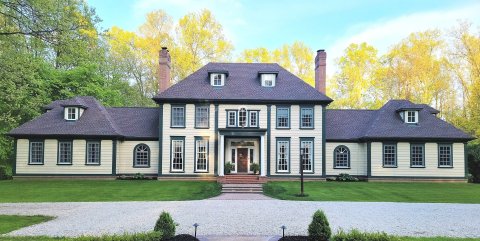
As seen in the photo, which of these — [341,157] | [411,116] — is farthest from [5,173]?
[411,116]

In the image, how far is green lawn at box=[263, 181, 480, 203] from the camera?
2053 cm

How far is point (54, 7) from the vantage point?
1376cm

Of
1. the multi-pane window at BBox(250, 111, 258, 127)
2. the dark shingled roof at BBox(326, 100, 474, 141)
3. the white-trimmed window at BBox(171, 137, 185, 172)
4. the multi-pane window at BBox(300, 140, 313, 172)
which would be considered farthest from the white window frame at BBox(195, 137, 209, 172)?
the dark shingled roof at BBox(326, 100, 474, 141)

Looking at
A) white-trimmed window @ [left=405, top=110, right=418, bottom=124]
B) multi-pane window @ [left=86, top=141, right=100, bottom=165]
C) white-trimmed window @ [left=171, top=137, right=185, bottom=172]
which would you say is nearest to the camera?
multi-pane window @ [left=86, top=141, right=100, bottom=165]

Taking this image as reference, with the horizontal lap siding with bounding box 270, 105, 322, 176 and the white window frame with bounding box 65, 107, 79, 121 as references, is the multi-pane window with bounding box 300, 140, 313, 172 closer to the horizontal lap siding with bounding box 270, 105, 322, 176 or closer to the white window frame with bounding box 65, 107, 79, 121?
the horizontal lap siding with bounding box 270, 105, 322, 176

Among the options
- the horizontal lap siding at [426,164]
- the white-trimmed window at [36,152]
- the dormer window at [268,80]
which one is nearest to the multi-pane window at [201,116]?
the dormer window at [268,80]

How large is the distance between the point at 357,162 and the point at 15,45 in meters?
24.3

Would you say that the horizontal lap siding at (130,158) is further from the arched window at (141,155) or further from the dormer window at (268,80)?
the dormer window at (268,80)

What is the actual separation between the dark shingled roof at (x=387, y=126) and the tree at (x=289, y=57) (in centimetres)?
1359

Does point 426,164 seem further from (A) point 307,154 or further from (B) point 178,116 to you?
(B) point 178,116

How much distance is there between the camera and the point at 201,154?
2920cm

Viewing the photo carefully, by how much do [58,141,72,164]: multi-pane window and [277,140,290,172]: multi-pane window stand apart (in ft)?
51.8

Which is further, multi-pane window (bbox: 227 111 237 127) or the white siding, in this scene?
the white siding

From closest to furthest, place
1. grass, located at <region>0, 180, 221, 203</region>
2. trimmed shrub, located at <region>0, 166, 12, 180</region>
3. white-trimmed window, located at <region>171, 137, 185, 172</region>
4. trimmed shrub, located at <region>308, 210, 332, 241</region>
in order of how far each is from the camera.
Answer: trimmed shrub, located at <region>308, 210, 332, 241</region> < grass, located at <region>0, 180, 221, 203</region> < white-trimmed window, located at <region>171, 137, 185, 172</region> < trimmed shrub, located at <region>0, 166, 12, 180</region>
